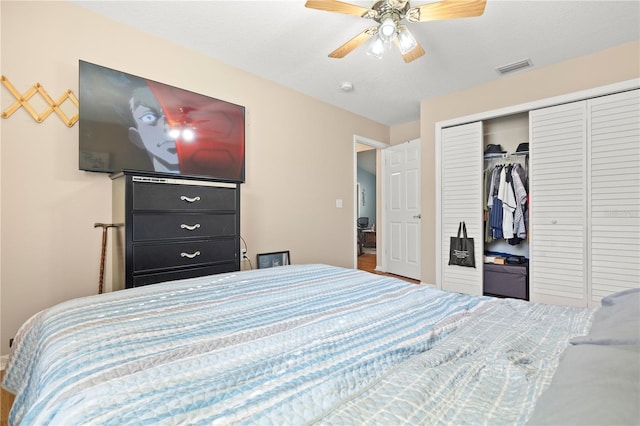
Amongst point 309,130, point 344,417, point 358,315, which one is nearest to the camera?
point 344,417

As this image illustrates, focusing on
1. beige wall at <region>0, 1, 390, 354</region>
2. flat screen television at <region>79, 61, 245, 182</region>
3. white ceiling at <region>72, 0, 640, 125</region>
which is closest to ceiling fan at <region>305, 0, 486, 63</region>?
white ceiling at <region>72, 0, 640, 125</region>

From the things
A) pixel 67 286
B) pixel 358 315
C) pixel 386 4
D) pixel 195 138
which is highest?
pixel 386 4

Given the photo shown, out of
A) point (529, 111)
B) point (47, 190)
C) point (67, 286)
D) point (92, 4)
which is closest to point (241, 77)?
point (92, 4)

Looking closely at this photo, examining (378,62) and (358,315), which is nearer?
(358,315)

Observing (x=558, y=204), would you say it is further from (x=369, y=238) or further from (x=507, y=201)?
(x=369, y=238)

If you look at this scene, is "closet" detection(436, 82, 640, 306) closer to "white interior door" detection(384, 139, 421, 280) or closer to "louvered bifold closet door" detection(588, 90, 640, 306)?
"louvered bifold closet door" detection(588, 90, 640, 306)

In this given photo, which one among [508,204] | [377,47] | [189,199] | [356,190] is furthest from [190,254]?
[508,204]

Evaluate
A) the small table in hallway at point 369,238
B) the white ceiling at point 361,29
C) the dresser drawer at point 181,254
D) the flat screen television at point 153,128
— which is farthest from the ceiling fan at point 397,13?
the small table in hallway at point 369,238

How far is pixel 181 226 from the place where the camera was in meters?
1.98

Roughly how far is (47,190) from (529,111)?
13.5ft

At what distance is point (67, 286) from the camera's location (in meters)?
1.96

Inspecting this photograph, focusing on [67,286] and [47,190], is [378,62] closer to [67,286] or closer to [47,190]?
[47,190]

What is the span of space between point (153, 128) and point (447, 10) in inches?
84.8

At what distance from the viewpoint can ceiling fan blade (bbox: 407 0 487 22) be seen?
1.60 meters
